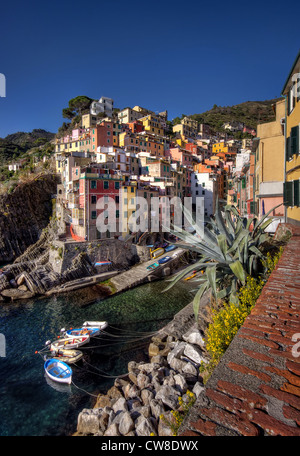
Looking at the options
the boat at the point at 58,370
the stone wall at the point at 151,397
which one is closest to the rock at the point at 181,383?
the stone wall at the point at 151,397

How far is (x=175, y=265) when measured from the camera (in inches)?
1198

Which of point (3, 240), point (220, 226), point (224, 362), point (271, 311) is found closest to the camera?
point (224, 362)

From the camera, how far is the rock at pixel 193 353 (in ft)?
31.1

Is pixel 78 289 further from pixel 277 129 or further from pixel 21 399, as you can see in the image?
pixel 277 129

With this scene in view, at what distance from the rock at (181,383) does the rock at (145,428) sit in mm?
1528

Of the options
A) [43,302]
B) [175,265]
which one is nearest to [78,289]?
[43,302]

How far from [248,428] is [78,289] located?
80.9 feet

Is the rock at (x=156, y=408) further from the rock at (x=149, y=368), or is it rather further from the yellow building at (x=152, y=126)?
the yellow building at (x=152, y=126)

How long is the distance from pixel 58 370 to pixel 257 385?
525 inches

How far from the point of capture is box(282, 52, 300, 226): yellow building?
10.5m

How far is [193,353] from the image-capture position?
9805mm

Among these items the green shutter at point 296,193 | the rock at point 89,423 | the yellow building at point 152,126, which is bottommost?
the rock at point 89,423

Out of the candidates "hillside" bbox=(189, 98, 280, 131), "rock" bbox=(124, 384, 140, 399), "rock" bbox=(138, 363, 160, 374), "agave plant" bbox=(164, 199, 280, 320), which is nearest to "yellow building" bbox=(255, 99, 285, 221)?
"agave plant" bbox=(164, 199, 280, 320)

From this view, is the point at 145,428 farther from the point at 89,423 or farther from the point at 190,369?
the point at 89,423
